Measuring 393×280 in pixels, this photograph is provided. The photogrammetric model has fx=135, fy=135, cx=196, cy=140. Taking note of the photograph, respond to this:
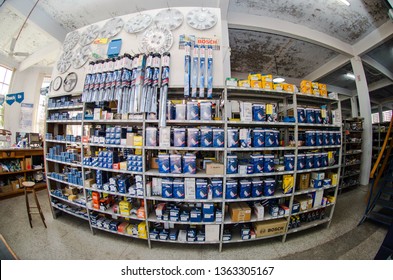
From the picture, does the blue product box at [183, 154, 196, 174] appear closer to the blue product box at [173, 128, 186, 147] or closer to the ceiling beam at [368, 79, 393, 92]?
the blue product box at [173, 128, 186, 147]

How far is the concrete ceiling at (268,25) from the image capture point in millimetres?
2777

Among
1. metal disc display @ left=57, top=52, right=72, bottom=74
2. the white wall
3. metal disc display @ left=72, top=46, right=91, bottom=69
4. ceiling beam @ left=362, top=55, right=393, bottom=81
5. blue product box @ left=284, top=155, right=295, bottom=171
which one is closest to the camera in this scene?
blue product box @ left=284, top=155, right=295, bottom=171

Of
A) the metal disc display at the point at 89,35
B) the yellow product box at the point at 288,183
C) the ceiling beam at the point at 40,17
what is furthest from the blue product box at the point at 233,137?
the ceiling beam at the point at 40,17

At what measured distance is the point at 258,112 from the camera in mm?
1996

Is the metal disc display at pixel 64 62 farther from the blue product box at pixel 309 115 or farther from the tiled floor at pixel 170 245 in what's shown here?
the blue product box at pixel 309 115

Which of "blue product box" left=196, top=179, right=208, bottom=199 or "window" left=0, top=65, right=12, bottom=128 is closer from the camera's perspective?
"blue product box" left=196, top=179, right=208, bottom=199

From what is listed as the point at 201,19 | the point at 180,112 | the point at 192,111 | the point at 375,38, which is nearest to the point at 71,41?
the point at 201,19

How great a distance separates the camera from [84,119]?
88.0 inches

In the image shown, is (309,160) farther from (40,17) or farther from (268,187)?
(40,17)

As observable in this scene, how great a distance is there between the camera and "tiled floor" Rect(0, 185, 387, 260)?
6.34ft

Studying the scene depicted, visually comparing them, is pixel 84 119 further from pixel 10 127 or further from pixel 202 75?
pixel 10 127

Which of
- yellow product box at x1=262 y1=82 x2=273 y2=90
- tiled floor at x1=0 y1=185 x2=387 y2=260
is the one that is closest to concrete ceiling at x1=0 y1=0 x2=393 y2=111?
yellow product box at x1=262 y1=82 x2=273 y2=90

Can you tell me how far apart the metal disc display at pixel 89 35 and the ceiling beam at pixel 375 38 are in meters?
6.56

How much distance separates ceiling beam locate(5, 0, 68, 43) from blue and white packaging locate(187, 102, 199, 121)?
4031 millimetres
